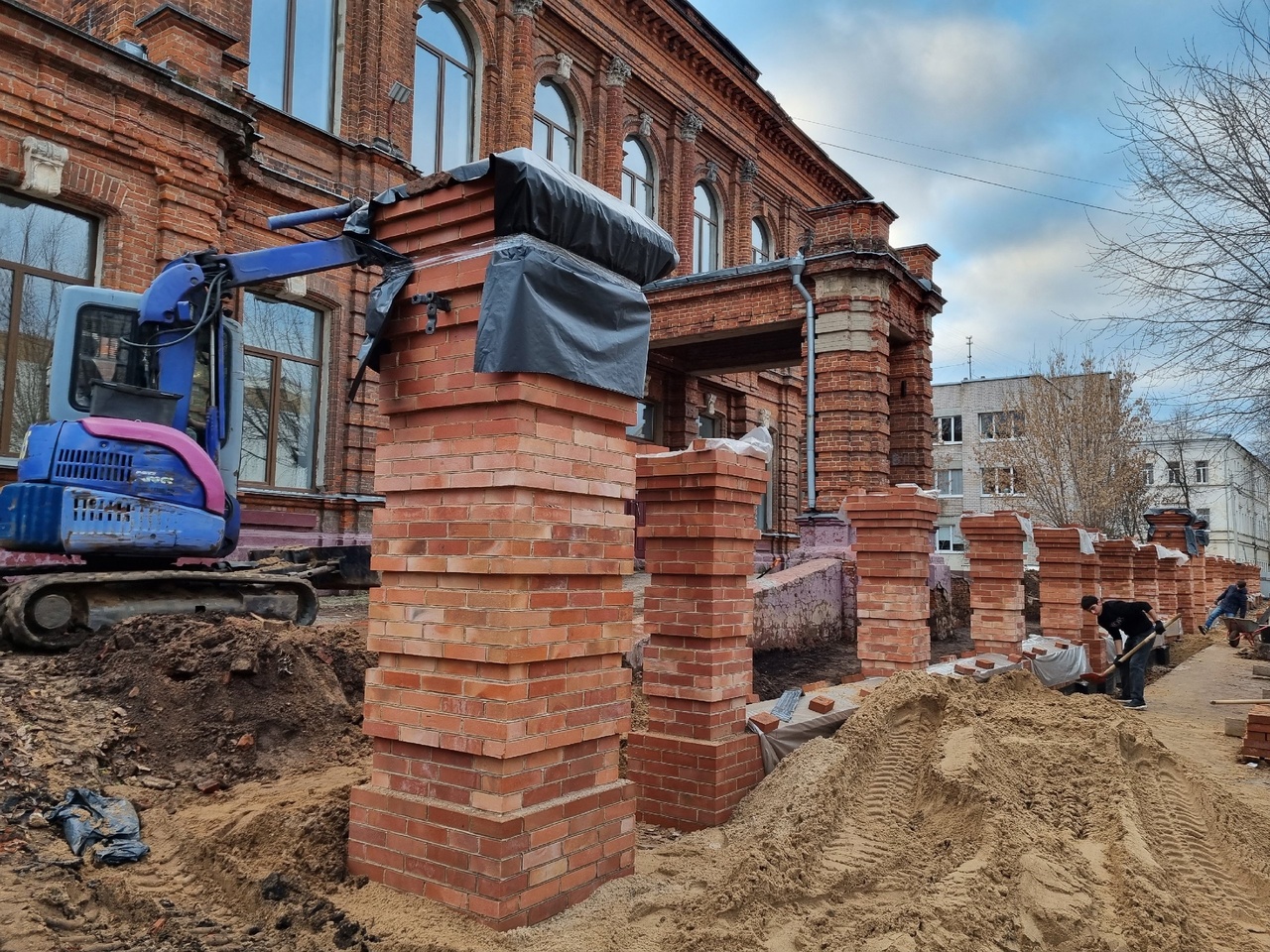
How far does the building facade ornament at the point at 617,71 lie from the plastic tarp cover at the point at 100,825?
58.2 feet

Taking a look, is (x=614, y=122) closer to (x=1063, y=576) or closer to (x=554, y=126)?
(x=554, y=126)

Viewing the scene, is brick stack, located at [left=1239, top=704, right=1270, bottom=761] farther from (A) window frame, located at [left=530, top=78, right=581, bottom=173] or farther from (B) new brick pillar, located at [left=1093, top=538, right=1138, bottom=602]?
(A) window frame, located at [left=530, top=78, right=581, bottom=173]

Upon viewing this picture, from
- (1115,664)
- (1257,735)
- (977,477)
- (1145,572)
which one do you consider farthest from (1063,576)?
(977,477)

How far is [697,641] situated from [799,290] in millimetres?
10633

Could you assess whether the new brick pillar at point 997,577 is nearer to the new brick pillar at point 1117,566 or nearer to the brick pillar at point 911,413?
the new brick pillar at point 1117,566

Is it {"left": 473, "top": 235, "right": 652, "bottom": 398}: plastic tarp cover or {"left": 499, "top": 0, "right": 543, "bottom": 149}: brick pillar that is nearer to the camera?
{"left": 473, "top": 235, "right": 652, "bottom": 398}: plastic tarp cover

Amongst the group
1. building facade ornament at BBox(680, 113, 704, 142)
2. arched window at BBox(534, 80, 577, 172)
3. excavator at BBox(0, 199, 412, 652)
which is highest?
building facade ornament at BBox(680, 113, 704, 142)

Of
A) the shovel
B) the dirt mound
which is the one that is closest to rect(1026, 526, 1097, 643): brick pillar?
the shovel

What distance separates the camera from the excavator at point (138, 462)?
6.74 meters

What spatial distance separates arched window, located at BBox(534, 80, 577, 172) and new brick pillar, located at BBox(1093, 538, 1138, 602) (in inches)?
480

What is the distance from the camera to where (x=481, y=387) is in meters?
3.34

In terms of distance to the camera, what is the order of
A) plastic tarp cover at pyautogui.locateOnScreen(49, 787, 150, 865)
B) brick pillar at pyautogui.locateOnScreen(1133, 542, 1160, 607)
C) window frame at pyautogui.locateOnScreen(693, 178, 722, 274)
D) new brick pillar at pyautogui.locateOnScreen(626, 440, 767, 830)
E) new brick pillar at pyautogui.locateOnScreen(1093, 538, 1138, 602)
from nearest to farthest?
plastic tarp cover at pyautogui.locateOnScreen(49, 787, 150, 865)
new brick pillar at pyautogui.locateOnScreen(626, 440, 767, 830)
new brick pillar at pyautogui.locateOnScreen(1093, 538, 1138, 602)
brick pillar at pyautogui.locateOnScreen(1133, 542, 1160, 607)
window frame at pyautogui.locateOnScreen(693, 178, 722, 274)

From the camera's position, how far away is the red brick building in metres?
9.50

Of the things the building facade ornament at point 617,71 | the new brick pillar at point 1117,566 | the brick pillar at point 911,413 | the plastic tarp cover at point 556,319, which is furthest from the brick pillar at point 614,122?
the plastic tarp cover at point 556,319
